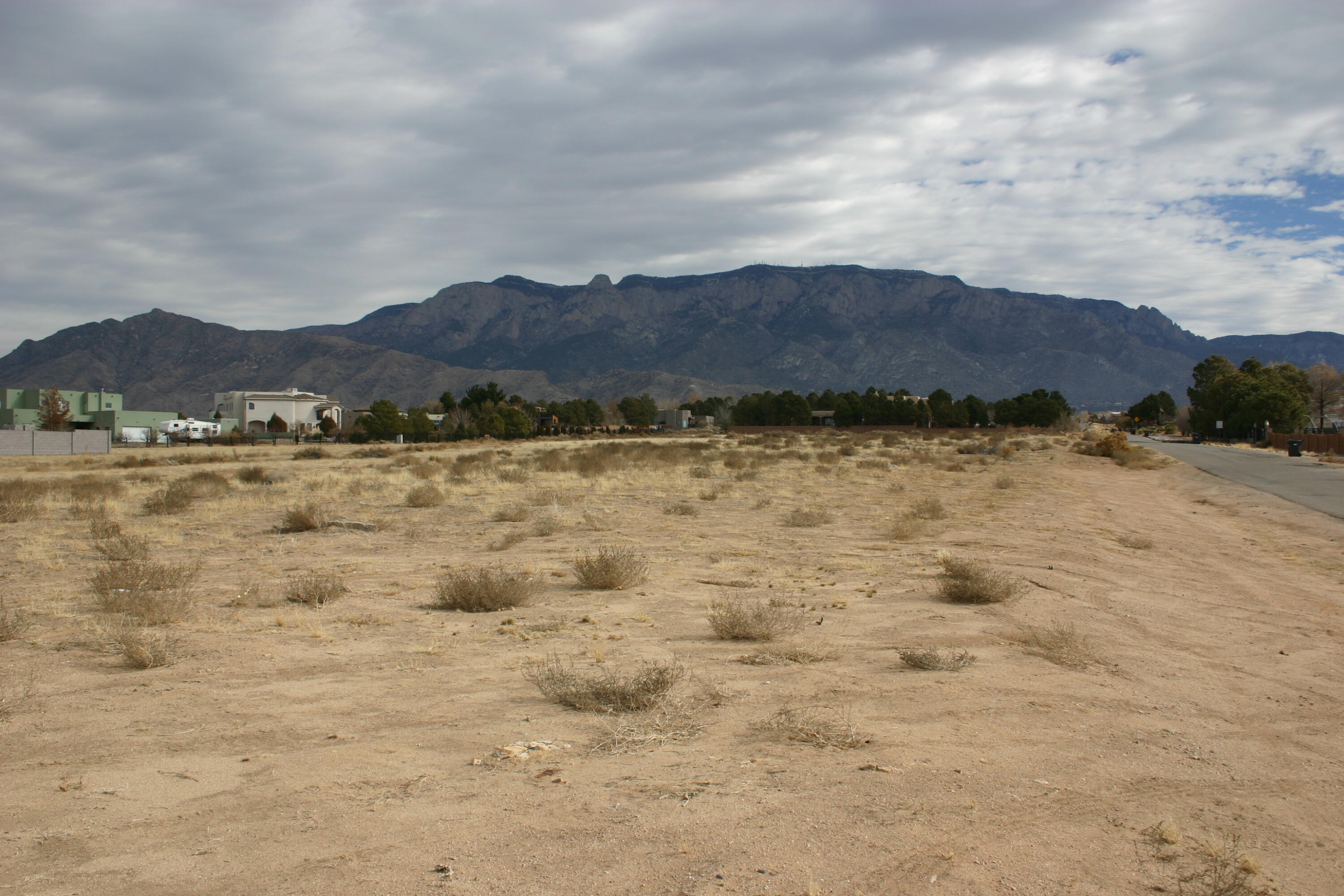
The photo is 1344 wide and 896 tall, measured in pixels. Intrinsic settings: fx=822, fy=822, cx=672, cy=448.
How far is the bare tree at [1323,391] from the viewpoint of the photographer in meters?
107

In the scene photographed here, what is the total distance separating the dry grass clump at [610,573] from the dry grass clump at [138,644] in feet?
15.9

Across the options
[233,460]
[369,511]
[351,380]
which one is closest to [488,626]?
[369,511]

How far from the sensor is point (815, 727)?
562 cm

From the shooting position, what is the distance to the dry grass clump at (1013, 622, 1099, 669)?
24.6ft

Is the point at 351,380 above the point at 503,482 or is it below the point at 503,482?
above

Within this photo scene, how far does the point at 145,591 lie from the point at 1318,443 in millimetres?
74198

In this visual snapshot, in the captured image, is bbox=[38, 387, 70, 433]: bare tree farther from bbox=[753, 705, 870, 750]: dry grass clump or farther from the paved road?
bbox=[753, 705, 870, 750]: dry grass clump

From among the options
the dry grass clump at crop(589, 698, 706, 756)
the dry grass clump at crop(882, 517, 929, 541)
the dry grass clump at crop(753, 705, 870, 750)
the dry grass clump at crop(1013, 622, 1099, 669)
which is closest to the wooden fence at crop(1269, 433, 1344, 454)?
the dry grass clump at crop(882, 517, 929, 541)

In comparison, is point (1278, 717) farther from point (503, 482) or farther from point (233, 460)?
point (233, 460)

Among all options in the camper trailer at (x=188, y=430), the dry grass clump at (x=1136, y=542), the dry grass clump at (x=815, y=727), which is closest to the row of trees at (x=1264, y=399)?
the dry grass clump at (x=1136, y=542)

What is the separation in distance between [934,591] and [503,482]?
21.0m

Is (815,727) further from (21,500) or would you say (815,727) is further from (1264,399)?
(1264,399)

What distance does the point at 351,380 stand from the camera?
198 meters

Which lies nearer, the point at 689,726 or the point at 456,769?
the point at 456,769
